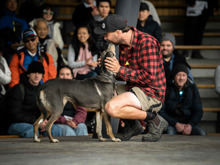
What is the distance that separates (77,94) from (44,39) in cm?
343

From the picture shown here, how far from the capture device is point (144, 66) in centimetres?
475

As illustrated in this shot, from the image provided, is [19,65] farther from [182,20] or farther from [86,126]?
[182,20]

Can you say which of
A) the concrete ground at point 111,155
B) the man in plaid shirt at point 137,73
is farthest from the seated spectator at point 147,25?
the concrete ground at point 111,155

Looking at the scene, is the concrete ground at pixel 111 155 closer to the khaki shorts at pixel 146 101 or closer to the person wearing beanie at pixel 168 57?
the khaki shorts at pixel 146 101

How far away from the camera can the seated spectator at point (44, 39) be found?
793 centimetres

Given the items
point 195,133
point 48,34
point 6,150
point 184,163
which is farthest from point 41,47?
point 184,163

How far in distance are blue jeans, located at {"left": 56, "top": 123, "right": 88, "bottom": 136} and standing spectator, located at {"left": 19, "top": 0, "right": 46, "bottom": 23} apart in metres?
3.07

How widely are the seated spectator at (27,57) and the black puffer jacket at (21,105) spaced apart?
Answer: 0.71 metres

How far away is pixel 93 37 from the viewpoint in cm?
791

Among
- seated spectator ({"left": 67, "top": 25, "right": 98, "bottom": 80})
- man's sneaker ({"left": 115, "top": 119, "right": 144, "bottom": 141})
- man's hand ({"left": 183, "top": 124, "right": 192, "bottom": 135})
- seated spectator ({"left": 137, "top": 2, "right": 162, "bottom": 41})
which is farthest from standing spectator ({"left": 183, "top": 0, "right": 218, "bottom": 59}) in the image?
man's sneaker ({"left": 115, "top": 119, "right": 144, "bottom": 141})

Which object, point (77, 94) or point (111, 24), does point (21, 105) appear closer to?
point (77, 94)

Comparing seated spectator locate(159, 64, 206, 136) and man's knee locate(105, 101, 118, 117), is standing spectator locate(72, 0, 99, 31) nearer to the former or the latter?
seated spectator locate(159, 64, 206, 136)

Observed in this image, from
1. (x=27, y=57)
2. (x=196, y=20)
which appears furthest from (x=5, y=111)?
(x=196, y=20)

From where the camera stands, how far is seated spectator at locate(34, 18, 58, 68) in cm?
793
